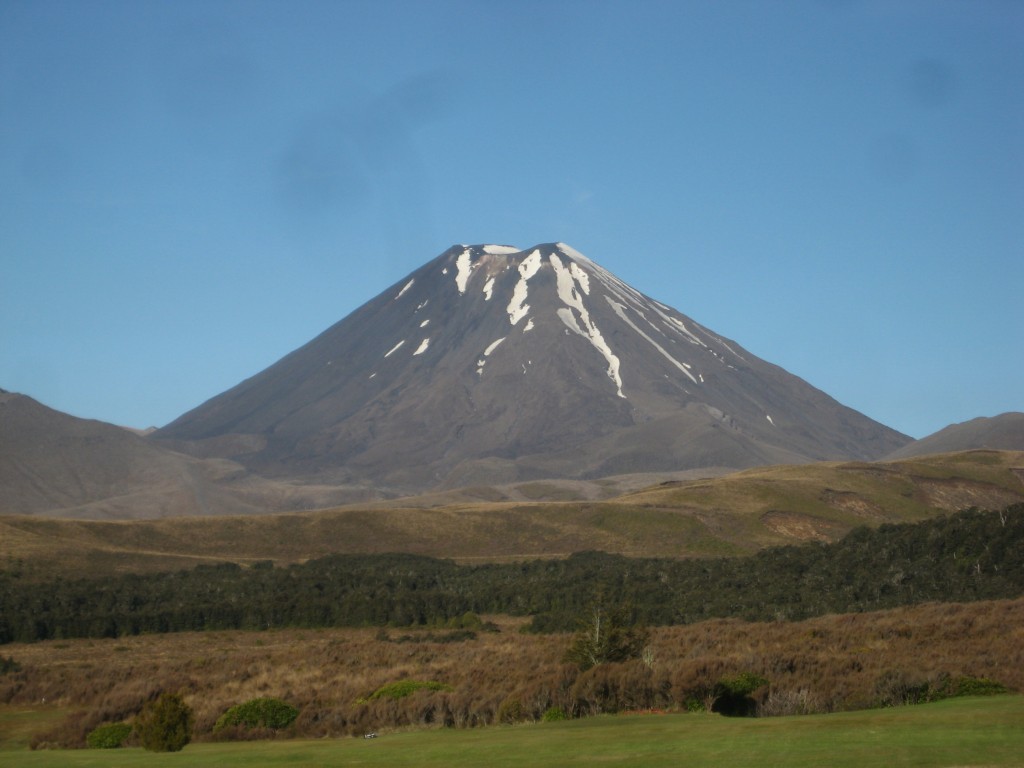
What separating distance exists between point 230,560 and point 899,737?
230ft

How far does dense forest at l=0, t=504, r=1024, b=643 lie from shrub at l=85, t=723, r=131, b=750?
20.2 metres

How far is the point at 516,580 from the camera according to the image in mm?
64438

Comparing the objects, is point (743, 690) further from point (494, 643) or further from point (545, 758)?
point (494, 643)

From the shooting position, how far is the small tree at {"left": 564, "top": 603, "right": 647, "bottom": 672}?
24.8 meters

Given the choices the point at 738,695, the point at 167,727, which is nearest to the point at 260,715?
the point at 167,727

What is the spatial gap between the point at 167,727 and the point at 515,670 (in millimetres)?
8735

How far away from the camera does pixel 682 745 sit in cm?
1509

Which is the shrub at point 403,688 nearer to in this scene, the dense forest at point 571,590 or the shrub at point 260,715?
the shrub at point 260,715

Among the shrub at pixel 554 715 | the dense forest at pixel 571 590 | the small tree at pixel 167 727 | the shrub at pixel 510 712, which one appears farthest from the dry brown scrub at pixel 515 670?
the dense forest at pixel 571 590

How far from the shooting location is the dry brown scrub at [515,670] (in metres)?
20.8

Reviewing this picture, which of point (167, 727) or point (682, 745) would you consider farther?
point (167, 727)

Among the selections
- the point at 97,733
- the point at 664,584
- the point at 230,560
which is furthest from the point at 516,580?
the point at 97,733

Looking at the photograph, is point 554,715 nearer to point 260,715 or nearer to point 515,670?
point 515,670

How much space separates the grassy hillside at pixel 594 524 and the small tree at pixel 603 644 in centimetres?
5360
